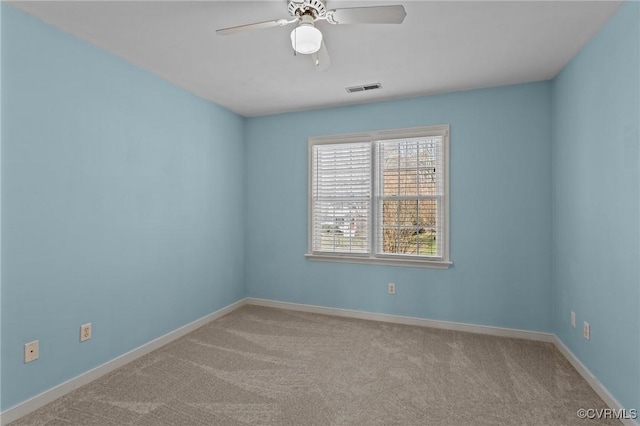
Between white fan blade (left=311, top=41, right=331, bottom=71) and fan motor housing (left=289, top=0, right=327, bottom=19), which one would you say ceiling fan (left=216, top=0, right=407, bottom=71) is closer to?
fan motor housing (left=289, top=0, right=327, bottom=19)

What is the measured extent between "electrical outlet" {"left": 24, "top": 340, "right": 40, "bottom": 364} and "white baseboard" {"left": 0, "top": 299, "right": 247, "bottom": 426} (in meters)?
0.26

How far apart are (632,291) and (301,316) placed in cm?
306

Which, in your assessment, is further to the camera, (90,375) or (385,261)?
(385,261)

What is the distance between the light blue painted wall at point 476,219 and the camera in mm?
3266

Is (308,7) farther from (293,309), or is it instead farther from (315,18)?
(293,309)

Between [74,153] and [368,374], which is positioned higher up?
[74,153]

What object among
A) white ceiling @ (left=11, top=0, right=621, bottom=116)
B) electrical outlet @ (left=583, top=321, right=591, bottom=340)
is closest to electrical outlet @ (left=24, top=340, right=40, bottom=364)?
white ceiling @ (left=11, top=0, right=621, bottom=116)

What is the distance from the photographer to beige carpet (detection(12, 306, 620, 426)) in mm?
2092

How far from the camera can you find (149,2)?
2014mm

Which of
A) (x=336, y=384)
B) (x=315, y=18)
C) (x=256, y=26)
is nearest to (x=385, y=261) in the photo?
(x=336, y=384)

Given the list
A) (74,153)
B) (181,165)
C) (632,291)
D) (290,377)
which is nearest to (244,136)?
(181,165)

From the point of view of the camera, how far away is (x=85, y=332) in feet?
8.16

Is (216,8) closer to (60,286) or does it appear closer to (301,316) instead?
(60,286)

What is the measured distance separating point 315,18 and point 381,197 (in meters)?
2.30
